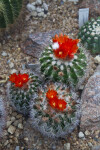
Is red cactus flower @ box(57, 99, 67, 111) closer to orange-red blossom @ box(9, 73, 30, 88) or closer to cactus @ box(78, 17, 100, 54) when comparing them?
orange-red blossom @ box(9, 73, 30, 88)

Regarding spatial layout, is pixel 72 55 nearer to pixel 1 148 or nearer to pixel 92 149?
pixel 92 149

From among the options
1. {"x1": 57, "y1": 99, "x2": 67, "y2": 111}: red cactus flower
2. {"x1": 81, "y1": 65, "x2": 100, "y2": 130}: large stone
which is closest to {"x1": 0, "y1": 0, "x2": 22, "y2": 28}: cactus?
{"x1": 81, "y1": 65, "x2": 100, "y2": 130}: large stone

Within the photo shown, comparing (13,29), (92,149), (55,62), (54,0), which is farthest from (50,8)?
(92,149)

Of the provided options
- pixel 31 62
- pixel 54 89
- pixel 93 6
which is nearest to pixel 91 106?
pixel 54 89

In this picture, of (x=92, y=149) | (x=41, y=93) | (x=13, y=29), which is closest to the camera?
(x=41, y=93)

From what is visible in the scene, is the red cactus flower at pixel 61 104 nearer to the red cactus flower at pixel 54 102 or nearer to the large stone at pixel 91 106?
the red cactus flower at pixel 54 102
